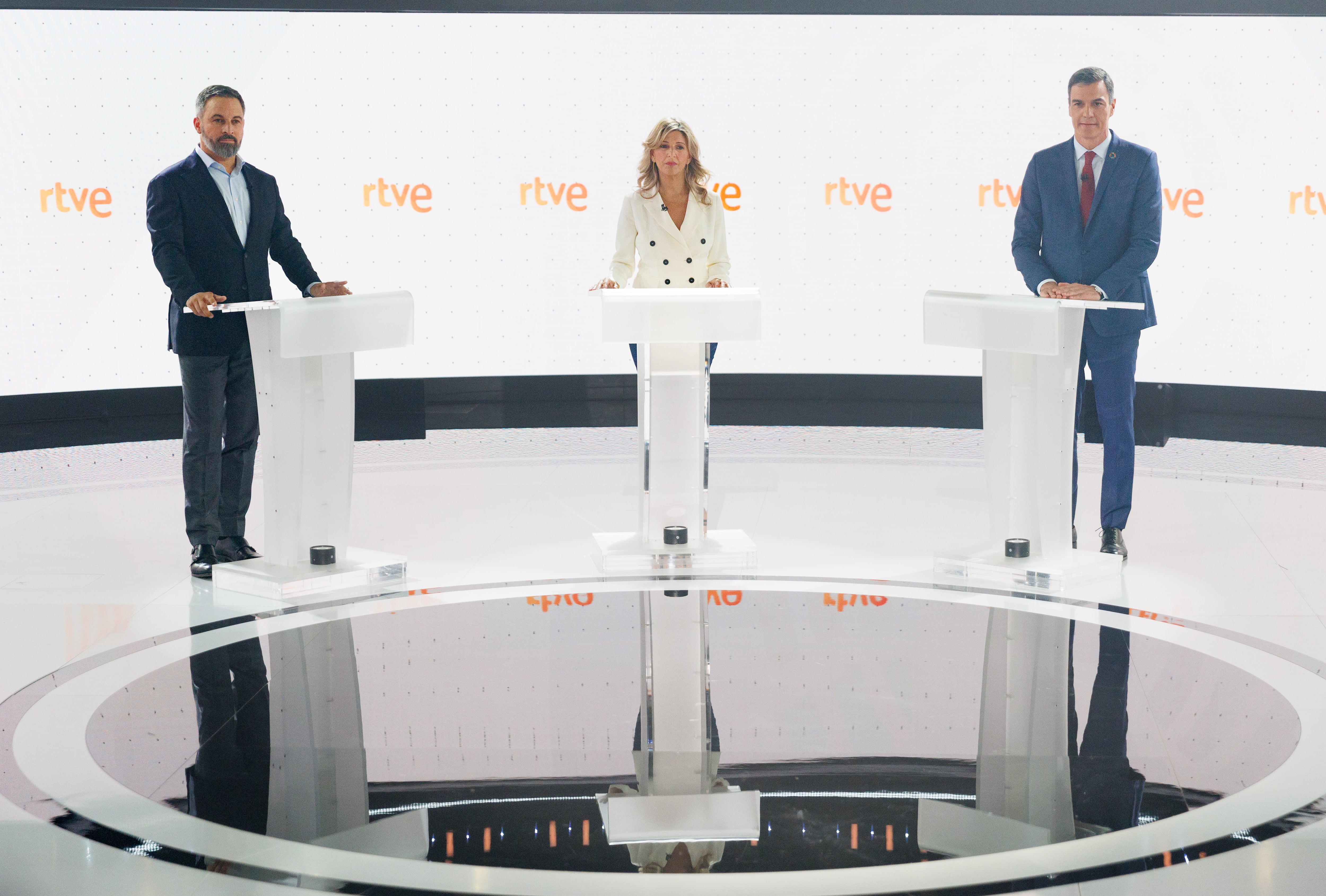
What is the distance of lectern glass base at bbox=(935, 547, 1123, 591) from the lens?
4121 mm

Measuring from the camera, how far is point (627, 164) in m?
7.11

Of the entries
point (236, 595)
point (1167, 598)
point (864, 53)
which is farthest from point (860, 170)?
point (236, 595)

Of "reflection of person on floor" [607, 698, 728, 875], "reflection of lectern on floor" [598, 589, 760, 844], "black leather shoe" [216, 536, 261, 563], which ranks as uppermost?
"black leather shoe" [216, 536, 261, 563]

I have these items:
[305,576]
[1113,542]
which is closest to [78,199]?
[305,576]

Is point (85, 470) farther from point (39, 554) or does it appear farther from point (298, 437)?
point (298, 437)

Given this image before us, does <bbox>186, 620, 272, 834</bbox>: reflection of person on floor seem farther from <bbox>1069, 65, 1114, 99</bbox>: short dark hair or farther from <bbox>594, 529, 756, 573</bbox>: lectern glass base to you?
<bbox>1069, 65, 1114, 99</bbox>: short dark hair

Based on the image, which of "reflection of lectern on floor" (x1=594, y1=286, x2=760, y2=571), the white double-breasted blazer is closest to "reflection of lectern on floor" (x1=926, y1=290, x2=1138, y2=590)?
"reflection of lectern on floor" (x1=594, y1=286, x2=760, y2=571)

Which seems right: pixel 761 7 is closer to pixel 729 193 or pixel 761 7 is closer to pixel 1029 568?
pixel 729 193

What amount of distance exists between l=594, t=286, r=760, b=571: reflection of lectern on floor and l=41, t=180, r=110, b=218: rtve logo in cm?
355

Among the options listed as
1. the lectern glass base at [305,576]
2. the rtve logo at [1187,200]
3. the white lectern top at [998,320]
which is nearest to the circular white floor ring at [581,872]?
the lectern glass base at [305,576]

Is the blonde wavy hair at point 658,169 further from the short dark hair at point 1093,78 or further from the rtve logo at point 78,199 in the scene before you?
the rtve logo at point 78,199

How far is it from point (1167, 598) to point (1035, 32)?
3.69 metres

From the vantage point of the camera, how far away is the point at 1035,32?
683 cm

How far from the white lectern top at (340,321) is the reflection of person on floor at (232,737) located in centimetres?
85
